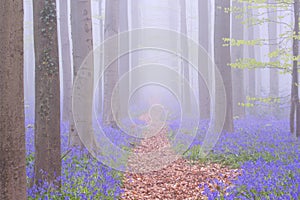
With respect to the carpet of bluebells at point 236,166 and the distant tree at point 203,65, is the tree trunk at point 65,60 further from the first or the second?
the distant tree at point 203,65

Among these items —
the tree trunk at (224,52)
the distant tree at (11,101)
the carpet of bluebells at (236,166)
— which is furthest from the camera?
the tree trunk at (224,52)

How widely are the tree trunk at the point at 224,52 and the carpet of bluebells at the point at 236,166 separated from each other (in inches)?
62.0

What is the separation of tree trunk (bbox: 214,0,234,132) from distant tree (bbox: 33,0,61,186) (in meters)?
8.08

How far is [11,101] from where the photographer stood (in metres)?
4.04

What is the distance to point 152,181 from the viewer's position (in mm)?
8625

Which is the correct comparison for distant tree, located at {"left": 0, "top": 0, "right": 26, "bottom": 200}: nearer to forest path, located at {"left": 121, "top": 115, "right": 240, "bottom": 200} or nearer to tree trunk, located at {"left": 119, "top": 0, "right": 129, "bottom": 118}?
forest path, located at {"left": 121, "top": 115, "right": 240, "bottom": 200}

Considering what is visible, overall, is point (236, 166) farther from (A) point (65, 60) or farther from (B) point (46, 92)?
(A) point (65, 60)

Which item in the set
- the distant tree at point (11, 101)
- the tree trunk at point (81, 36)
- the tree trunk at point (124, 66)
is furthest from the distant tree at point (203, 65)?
the distant tree at point (11, 101)

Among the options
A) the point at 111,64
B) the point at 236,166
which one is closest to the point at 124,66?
the point at 111,64

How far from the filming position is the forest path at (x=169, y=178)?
749cm

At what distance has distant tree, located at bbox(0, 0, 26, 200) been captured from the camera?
13.0ft

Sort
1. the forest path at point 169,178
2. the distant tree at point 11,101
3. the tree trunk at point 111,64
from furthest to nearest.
Result: the tree trunk at point 111,64 < the forest path at point 169,178 < the distant tree at point 11,101

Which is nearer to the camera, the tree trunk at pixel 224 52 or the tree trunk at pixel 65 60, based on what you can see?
the tree trunk at pixel 224 52

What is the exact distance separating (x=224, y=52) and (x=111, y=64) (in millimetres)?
4266
